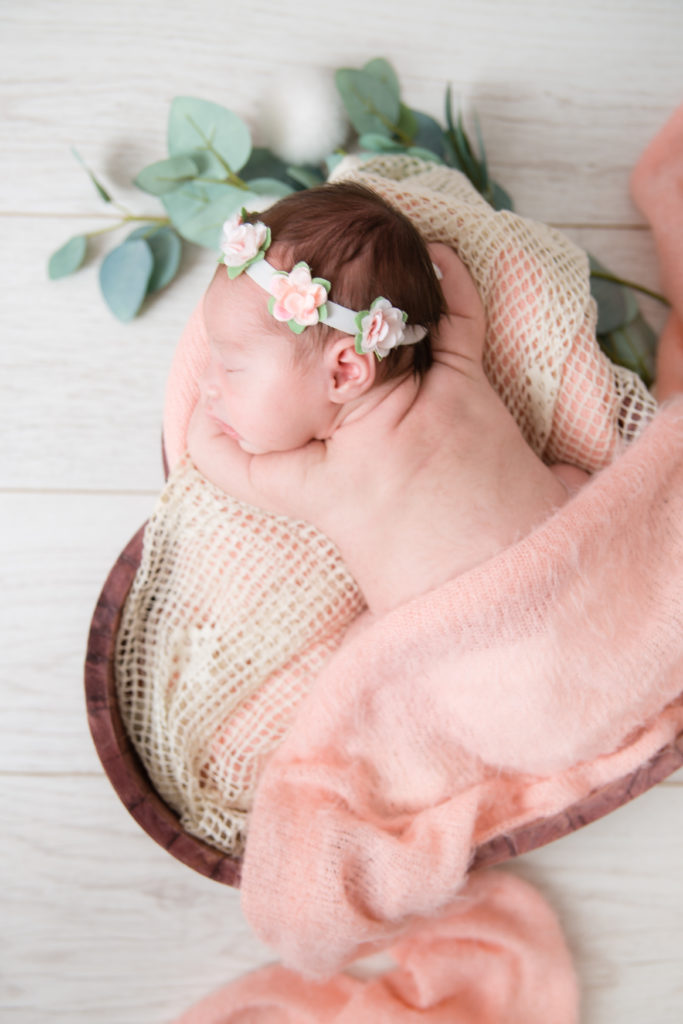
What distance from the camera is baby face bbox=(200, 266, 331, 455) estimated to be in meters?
0.76

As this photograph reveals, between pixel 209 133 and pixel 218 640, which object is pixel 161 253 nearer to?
pixel 209 133

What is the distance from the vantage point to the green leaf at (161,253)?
3.65 feet

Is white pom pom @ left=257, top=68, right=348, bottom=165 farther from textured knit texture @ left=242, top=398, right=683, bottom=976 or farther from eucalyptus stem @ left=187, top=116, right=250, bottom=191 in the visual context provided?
textured knit texture @ left=242, top=398, right=683, bottom=976

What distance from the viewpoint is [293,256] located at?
0.74 metres

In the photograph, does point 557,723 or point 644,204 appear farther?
point 644,204

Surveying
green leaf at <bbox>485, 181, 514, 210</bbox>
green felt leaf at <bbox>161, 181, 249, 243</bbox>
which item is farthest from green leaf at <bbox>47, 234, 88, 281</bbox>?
green leaf at <bbox>485, 181, 514, 210</bbox>

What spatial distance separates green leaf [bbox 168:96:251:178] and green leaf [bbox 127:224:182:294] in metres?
0.11

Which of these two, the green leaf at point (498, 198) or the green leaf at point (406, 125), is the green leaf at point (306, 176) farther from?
the green leaf at point (498, 198)

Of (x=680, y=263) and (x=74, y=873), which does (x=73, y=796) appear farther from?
(x=680, y=263)

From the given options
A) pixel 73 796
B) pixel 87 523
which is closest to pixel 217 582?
pixel 87 523

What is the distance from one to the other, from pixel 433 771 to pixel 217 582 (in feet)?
1.06

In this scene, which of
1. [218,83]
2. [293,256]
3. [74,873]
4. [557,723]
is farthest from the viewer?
[218,83]

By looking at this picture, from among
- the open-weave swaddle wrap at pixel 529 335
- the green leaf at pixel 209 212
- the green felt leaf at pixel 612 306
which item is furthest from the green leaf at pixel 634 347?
the green leaf at pixel 209 212

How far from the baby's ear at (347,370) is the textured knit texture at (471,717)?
0.22m
